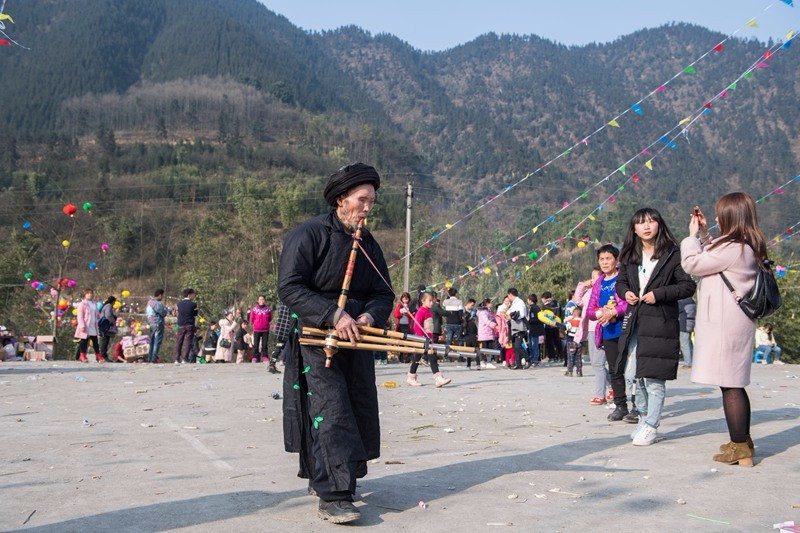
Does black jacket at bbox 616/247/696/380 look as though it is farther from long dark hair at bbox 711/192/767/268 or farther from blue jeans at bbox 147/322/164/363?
blue jeans at bbox 147/322/164/363

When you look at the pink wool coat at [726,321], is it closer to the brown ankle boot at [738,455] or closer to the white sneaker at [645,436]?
the brown ankle boot at [738,455]

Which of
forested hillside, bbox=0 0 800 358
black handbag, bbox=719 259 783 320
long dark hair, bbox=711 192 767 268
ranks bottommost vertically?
black handbag, bbox=719 259 783 320

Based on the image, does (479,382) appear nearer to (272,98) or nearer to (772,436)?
(772,436)

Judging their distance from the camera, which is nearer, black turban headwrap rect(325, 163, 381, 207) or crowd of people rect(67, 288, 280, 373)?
black turban headwrap rect(325, 163, 381, 207)

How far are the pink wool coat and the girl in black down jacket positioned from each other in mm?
769

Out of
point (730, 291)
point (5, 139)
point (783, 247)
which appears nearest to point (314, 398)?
point (730, 291)

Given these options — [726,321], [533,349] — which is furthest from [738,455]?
[533,349]

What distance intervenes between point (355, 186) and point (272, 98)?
154693mm

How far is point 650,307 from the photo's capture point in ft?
23.3

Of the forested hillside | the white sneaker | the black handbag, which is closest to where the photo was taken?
the black handbag

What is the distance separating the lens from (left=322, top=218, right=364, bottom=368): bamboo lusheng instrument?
4617 mm

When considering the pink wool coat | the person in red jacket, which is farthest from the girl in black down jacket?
the person in red jacket

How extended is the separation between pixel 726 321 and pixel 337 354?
9.34 ft

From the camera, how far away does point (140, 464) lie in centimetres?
606
